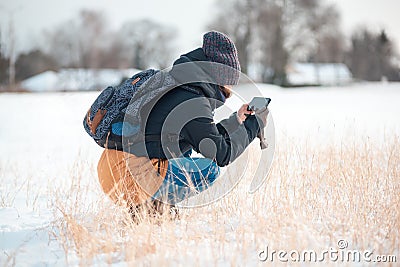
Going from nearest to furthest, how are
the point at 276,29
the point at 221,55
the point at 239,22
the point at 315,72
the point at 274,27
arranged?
the point at 221,55 < the point at 276,29 < the point at 274,27 < the point at 239,22 < the point at 315,72

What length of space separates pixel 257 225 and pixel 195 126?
2.39 feet

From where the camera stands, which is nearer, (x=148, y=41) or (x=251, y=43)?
(x=251, y=43)

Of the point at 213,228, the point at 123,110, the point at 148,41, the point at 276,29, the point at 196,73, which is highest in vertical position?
the point at 148,41

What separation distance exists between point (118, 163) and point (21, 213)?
1.12m

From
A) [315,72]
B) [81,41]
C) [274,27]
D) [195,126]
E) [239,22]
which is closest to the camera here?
[195,126]

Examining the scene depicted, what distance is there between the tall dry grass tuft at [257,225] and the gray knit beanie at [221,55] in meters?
0.90

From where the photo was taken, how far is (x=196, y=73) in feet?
8.95

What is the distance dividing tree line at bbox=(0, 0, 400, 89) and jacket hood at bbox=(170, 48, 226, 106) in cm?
2811

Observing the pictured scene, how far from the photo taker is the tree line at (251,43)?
32.3m

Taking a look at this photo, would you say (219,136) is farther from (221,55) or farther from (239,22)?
(239,22)

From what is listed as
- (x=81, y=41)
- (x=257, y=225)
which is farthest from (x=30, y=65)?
(x=257, y=225)

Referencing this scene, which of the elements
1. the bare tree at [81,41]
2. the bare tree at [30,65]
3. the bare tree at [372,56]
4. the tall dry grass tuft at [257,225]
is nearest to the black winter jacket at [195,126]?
the tall dry grass tuft at [257,225]

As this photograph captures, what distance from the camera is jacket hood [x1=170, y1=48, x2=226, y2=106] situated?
2717mm

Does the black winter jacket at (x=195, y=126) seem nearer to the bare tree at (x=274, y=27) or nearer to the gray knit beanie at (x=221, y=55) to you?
the gray knit beanie at (x=221, y=55)
